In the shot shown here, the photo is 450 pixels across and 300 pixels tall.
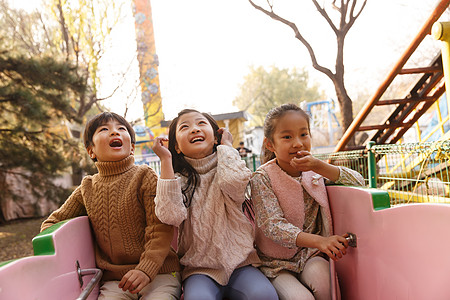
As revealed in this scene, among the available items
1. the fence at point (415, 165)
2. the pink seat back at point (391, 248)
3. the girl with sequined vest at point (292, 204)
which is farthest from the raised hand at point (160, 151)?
the fence at point (415, 165)

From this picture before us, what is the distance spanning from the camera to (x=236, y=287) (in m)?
1.34

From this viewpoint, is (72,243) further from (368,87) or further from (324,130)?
(368,87)

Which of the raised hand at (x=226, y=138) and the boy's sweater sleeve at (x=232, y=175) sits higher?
the raised hand at (x=226, y=138)

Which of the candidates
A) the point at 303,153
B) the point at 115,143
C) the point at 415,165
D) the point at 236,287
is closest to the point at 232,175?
the point at 303,153

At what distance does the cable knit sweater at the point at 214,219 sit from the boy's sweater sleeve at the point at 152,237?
73 mm

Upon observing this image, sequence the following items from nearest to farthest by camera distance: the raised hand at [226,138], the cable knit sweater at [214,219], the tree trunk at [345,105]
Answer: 1. the cable knit sweater at [214,219]
2. the raised hand at [226,138]
3. the tree trunk at [345,105]

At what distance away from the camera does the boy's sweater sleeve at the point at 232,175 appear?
1421mm

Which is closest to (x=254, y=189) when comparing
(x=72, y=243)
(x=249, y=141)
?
(x=72, y=243)

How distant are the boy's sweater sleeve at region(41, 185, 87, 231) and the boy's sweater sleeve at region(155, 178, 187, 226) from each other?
1.47 feet

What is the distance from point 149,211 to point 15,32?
8907 millimetres

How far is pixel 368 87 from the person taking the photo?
2659cm

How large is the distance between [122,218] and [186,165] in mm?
338


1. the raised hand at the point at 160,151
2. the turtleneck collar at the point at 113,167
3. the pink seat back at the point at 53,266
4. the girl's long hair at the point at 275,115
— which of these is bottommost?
the pink seat back at the point at 53,266

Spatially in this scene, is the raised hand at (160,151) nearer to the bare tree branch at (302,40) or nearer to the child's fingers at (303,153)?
the child's fingers at (303,153)
